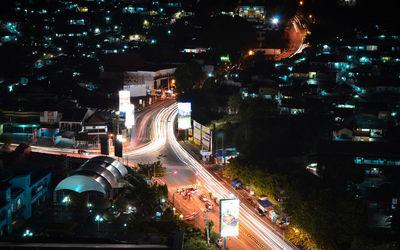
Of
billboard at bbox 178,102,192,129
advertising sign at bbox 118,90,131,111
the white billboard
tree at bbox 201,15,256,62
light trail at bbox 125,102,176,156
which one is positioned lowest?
light trail at bbox 125,102,176,156

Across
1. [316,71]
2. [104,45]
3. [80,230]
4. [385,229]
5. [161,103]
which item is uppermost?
[104,45]

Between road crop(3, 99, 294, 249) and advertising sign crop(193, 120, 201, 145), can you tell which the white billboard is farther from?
advertising sign crop(193, 120, 201, 145)

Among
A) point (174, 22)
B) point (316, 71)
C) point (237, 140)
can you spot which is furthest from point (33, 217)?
point (174, 22)

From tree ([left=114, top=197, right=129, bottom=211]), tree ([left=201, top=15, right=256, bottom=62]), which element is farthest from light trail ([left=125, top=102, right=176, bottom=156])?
tree ([left=201, top=15, right=256, bottom=62])

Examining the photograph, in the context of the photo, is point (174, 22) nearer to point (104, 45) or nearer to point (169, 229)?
point (104, 45)

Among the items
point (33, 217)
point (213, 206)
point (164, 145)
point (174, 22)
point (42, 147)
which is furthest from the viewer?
point (174, 22)

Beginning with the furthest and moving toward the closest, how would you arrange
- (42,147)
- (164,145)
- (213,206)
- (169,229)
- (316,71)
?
(316,71), (164,145), (42,147), (213,206), (169,229)

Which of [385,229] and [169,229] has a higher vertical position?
[169,229]
